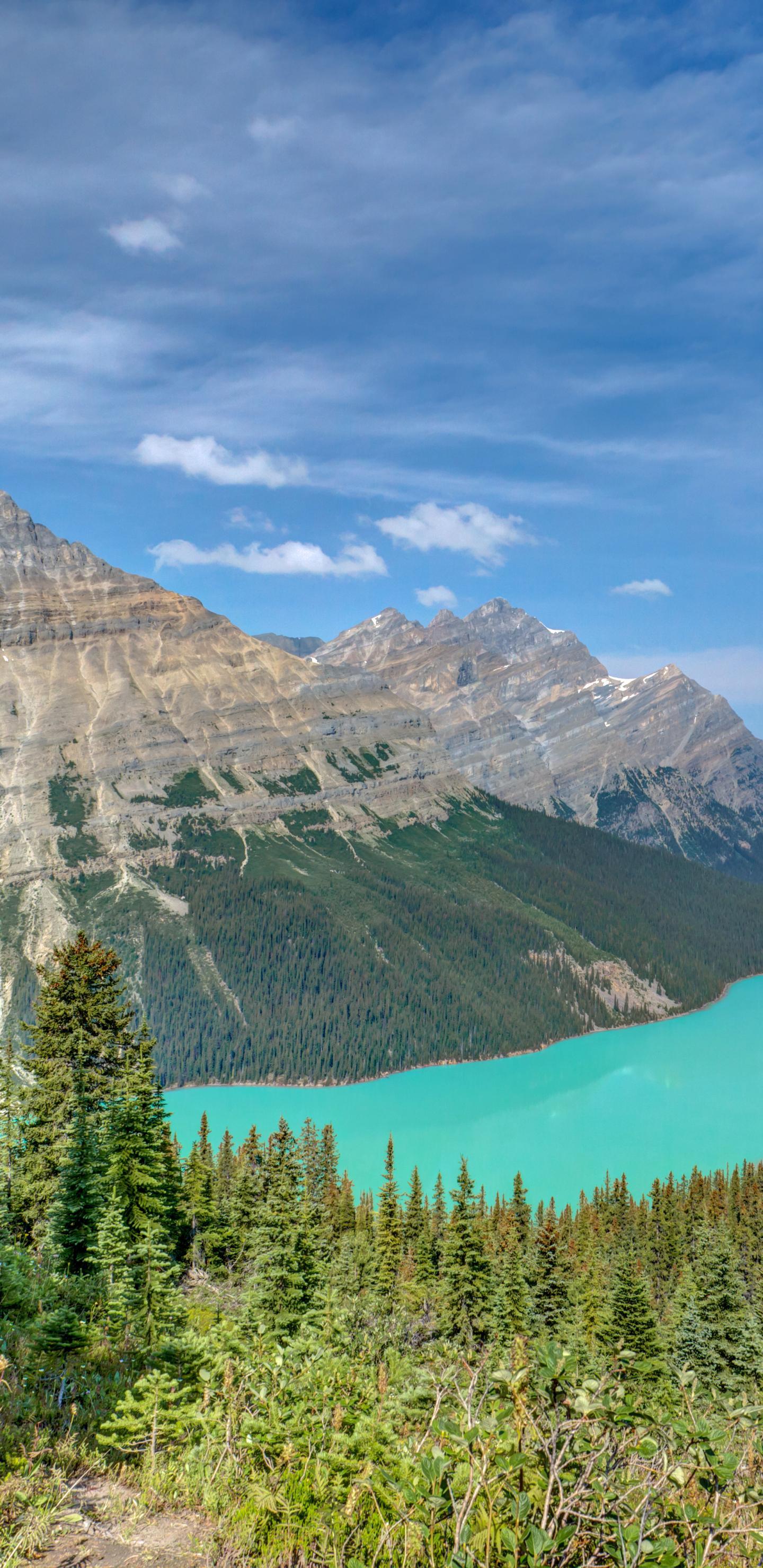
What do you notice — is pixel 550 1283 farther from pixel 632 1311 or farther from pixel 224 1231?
pixel 224 1231

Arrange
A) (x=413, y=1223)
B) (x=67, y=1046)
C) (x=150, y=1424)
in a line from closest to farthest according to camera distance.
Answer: (x=150, y=1424), (x=67, y=1046), (x=413, y=1223)

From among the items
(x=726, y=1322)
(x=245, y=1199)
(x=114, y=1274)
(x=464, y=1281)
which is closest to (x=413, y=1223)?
(x=464, y=1281)

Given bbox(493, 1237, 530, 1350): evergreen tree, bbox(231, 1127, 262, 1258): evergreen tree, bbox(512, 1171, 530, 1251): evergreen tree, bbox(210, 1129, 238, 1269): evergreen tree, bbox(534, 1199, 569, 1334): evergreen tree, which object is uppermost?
bbox(231, 1127, 262, 1258): evergreen tree

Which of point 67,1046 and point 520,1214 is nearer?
point 67,1046

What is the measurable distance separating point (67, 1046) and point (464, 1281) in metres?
24.9

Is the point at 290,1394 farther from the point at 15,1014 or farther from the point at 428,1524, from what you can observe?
the point at 15,1014

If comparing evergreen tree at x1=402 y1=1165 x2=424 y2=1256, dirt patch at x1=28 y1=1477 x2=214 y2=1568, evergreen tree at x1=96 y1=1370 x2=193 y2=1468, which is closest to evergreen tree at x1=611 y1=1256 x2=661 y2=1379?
evergreen tree at x1=402 y1=1165 x2=424 y2=1256

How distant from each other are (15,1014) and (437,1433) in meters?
164

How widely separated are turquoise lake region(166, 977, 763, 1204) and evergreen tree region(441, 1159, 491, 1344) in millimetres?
64766

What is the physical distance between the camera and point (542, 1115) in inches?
5591

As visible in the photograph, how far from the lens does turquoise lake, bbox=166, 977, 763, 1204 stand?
116562 millimetres

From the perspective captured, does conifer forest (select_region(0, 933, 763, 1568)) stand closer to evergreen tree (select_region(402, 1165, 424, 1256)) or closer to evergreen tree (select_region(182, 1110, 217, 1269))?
evergreen tree (select_region(182, 1110, 217, 1269))

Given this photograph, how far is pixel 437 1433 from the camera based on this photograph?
18.3 feet

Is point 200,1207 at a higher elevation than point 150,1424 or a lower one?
lower
